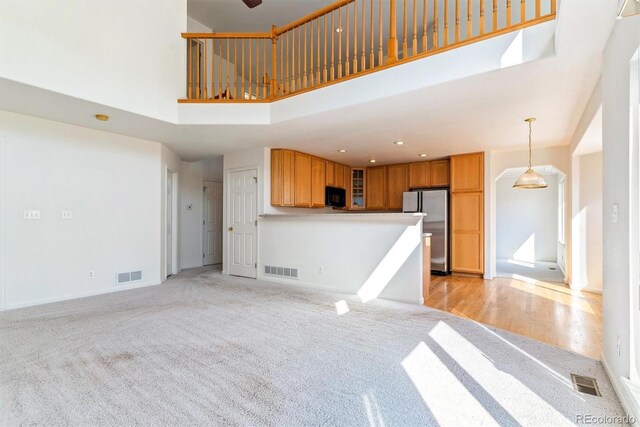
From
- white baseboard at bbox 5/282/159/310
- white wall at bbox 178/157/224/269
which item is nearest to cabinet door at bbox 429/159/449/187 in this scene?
white wall at bbox 178/157/224/269

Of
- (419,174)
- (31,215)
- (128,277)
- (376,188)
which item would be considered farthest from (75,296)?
(419,174)

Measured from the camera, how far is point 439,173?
20.9 feet

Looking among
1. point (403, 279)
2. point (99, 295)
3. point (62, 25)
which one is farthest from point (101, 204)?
point (403, 279)

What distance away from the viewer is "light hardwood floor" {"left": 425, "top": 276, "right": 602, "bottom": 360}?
2.90m

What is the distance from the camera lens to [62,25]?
3.07 m

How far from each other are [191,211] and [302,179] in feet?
8.85

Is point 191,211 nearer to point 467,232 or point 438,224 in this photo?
point 438,224

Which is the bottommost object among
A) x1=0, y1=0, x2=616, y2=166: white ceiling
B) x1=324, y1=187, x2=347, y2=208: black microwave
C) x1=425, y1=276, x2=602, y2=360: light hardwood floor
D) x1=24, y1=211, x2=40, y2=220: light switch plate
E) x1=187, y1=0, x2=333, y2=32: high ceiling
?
x1=425, y1=276, x2=602, y2=360: light hardwood floor

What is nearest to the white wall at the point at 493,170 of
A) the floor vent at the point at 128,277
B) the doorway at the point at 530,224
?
the doorway at the point at 530,224

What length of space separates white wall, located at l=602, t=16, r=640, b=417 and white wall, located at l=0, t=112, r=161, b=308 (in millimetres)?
5531

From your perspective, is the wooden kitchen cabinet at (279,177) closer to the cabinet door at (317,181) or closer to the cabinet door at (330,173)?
the cabinet door at (317,181)

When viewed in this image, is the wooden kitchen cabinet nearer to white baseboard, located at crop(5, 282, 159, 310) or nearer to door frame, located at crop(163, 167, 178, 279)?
door frame, located at crop(163, 167, 178, 279)

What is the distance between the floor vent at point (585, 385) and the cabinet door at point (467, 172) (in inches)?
162

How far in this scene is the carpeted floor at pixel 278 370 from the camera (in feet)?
5.67
